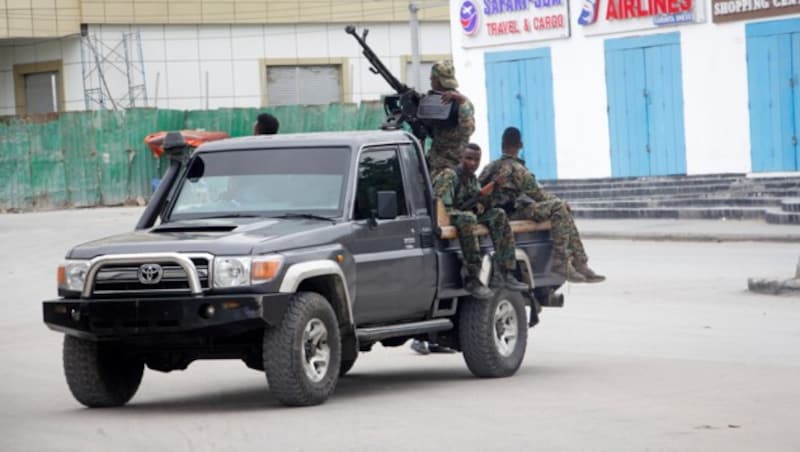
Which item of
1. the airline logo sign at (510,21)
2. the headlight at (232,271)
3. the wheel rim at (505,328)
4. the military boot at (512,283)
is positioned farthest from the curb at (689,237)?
the headlight at (232,271)

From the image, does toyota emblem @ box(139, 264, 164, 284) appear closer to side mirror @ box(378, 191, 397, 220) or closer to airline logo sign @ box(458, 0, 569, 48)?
side mirror @ box(378, 191, 397, 220)

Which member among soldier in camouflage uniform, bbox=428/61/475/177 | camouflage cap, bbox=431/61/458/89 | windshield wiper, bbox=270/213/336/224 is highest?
camouflage cap, bbox=431/61/458/89

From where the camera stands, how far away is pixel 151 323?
10.2 metres

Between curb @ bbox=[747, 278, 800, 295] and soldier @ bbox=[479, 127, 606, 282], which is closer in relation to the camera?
soldier @ bbox=[479, 127, 606, 282]

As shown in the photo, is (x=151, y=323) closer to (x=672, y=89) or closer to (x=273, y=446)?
(x=273, y=446)

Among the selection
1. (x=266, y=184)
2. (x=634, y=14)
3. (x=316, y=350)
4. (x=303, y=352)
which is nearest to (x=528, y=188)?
(x=266, y=184)

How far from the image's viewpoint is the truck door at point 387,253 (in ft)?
36.9

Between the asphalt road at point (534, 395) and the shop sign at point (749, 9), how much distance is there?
12.3 meters

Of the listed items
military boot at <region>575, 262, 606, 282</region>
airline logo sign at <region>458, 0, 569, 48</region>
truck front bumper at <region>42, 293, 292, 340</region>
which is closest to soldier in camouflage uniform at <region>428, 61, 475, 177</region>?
military boot at <region>575, 262, 606, 282</region>

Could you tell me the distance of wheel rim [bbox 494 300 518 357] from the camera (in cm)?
1253

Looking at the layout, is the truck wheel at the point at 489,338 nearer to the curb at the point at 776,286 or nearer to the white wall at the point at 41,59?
the curb at the point at 776,286

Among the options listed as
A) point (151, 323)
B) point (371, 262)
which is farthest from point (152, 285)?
point (371, 262)

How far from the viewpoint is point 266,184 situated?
11.6 meters

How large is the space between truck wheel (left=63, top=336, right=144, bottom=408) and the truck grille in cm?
47
